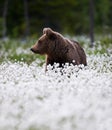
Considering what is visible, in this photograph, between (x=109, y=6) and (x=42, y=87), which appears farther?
(x=109, y=6)

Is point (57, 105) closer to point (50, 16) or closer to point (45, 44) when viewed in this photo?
point (45, 44)

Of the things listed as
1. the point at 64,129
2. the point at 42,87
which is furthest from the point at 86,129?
the point at 42,87

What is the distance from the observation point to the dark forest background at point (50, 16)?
47.5 meters

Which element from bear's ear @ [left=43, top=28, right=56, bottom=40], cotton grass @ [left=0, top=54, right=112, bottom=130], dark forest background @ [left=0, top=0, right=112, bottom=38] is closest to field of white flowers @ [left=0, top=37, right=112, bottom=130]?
cotton grass @ [left=0, top=54, right=112, bottom=130]

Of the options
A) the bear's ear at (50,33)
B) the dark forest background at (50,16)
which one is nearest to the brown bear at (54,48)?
the bear's ear at (50,33)

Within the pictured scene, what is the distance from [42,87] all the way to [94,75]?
1939mm

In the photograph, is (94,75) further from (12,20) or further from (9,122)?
(12,20)

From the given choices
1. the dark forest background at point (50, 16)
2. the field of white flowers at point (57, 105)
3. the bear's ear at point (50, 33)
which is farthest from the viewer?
the dark forest background at point (50, 16)

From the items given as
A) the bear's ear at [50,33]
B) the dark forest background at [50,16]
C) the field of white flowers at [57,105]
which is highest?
the dark forest background at [50,16]

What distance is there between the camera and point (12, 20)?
49438 mm

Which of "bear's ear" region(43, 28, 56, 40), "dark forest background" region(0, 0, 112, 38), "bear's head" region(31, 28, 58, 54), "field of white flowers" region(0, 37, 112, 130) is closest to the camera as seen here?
"field of white flowers" region(0, 37, 112, 130)

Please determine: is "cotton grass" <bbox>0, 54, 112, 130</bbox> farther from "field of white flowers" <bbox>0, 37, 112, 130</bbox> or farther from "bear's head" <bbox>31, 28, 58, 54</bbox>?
"bear's head" <bbox>31, 28, 58, 54</bbox>

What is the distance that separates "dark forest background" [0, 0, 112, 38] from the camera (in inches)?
1870

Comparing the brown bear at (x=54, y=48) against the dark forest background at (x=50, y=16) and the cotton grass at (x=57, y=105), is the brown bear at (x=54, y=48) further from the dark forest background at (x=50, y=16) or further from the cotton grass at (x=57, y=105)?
the dark forest background at (x=50, y=16)
